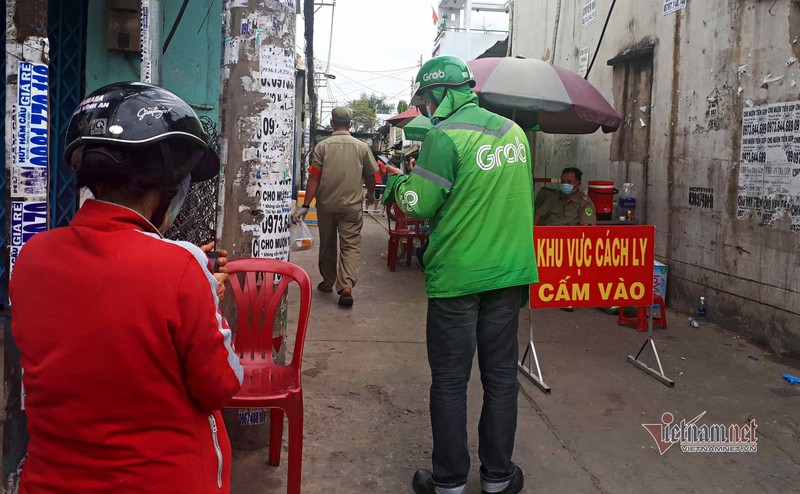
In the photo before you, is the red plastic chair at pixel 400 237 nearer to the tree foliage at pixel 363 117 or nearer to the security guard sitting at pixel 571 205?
the security guard sitting at pixel 571 205

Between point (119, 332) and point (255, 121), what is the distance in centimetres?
219

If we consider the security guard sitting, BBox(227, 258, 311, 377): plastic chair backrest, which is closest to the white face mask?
BBox(227, 258, 311, 377): plastic chair backrest

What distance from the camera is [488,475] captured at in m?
3.14

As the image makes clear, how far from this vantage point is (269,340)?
3289 mm

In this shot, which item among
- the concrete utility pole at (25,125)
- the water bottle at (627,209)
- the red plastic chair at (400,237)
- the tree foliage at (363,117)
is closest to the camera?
the concrete utility pole at (25,125)

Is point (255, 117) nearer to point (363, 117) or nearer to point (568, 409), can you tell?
point (568, 409)

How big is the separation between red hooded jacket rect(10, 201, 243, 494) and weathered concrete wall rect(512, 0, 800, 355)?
556 centimetres

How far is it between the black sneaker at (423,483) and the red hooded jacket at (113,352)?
6.36 ft

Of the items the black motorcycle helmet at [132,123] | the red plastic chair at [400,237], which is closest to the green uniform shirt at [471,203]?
the black motorcycle helmet at [132,123]

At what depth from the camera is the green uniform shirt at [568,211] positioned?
7312 mm

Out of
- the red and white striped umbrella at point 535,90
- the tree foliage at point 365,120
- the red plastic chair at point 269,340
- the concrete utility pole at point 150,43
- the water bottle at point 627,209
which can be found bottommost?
the red plastic chair at point 269,340

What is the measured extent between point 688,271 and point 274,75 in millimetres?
5336
